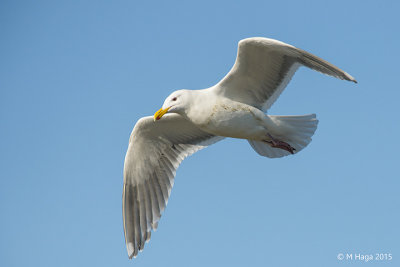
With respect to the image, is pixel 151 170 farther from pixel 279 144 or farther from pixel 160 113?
pixel 279 144

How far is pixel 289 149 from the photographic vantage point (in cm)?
780

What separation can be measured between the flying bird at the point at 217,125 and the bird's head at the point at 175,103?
13mm

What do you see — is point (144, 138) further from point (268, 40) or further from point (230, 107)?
point (268, 40)

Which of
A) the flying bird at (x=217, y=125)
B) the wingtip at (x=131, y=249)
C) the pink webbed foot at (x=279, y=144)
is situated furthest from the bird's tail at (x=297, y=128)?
the wingtip at (x=131, y=249)

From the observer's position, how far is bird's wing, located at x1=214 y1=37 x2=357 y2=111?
7035 millimetres

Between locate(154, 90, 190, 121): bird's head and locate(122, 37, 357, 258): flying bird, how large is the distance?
1cm

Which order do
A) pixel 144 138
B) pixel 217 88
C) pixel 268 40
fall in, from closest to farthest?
pixel 268 40 → pixel 217 88 → pixel 144 138

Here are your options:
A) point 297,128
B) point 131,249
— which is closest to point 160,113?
point 297,128

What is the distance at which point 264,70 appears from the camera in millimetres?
7508

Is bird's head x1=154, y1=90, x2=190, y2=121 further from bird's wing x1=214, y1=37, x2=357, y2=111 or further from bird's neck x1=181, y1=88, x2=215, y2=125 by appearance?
bird's wing x1=214, y1=37, x2=357, y2=111

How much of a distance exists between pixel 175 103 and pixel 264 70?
126cm

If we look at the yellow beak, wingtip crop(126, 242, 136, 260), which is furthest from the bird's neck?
wingtip crop(126, 242, 136, 260)

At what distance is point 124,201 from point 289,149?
269 cm

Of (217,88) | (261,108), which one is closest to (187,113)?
(217,88)
